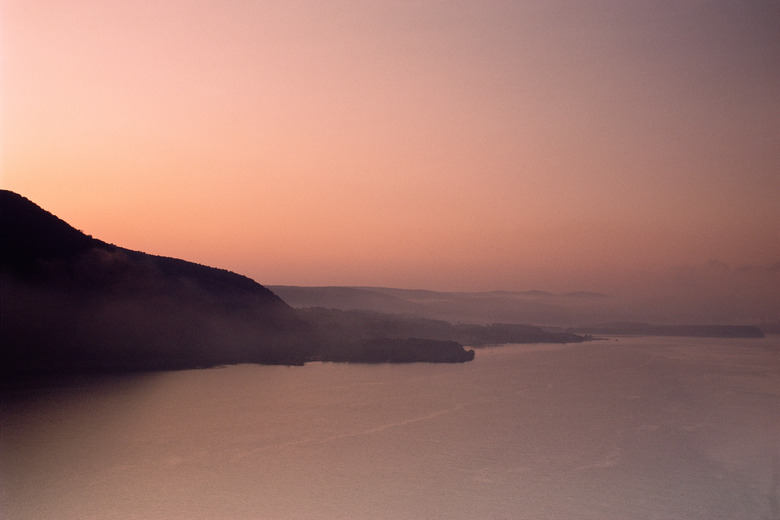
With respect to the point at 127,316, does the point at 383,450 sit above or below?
below

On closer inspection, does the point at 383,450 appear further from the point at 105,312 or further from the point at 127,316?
the point at 127,316

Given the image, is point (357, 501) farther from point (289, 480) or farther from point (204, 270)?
point (204, 270)

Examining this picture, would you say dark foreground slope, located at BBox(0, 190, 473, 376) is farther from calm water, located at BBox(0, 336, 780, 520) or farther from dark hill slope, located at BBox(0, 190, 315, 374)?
calm water, located at BBox(0, 336, 780, 520)

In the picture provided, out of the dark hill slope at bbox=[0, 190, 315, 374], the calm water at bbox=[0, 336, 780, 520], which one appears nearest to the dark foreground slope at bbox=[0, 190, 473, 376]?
the dark hill slope at bbox=[0, 190, 315, 374]

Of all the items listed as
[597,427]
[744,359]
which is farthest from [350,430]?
[744,359]

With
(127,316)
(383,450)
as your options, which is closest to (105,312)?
(127,316)

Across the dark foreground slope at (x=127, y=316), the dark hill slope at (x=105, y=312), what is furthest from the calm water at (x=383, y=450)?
the dark foreground slope at (x=127, y=316)
